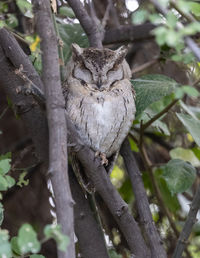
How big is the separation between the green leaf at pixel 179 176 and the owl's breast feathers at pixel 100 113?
0.27 metres

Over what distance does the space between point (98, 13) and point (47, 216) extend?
130 centimetres

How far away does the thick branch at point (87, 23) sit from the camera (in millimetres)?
2137

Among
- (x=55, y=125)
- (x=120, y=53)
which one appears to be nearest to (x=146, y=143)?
(x=120, y=53)

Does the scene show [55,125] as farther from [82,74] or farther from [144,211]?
[82,74]

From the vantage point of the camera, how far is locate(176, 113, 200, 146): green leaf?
187 cm

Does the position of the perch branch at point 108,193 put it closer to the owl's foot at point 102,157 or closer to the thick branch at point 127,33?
the owl's foot at point 102,157

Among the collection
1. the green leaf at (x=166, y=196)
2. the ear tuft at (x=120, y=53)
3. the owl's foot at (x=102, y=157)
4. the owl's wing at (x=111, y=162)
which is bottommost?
the green leaf at (x=166, y=196)

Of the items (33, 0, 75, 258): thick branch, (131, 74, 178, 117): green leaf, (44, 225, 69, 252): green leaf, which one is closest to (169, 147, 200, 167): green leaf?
(131, 74, 178, 117): green leaf

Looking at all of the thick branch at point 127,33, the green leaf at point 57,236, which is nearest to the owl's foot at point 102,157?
the thick branch at point 127,33

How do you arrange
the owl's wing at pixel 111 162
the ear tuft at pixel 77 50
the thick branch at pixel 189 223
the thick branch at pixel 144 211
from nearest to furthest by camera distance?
the thick branch at pixel 189 223 < the thick branch at pixel 144 211 < the ear tuft at pixel 77 50 < the owl's wing at pixel 111 162

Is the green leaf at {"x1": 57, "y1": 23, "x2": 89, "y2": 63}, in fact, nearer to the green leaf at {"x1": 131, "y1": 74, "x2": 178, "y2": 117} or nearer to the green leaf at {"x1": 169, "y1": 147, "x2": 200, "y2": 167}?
the green leaf at {"x1": 131, "y1": 74, "x2": 178, "y2": 117}

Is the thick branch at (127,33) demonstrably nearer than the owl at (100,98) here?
No

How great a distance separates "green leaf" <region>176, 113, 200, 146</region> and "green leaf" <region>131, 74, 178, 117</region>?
0.41 feet

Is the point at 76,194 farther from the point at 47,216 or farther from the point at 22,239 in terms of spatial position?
the point at 22,239
